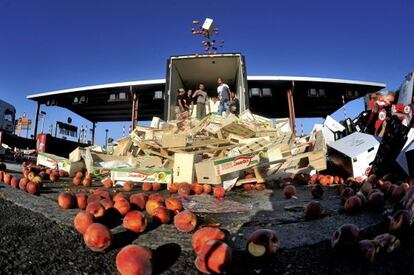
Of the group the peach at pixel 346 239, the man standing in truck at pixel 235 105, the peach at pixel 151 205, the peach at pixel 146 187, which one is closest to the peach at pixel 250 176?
the peach at pixel 146 187

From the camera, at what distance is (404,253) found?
1.78 metres

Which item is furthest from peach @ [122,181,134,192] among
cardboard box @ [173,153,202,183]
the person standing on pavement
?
the person standing on pavement

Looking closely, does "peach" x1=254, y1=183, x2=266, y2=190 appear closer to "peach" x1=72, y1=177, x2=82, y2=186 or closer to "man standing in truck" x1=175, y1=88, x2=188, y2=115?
"peach" x1=72, y1=177, x2=82, y2=186

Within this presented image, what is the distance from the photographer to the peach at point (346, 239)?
175 centimetres

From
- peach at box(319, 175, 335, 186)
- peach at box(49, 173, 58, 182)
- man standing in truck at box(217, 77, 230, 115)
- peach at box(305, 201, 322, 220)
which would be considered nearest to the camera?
peach at box(305, 201, 322, 220)

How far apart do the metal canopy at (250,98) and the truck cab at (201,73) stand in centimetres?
172

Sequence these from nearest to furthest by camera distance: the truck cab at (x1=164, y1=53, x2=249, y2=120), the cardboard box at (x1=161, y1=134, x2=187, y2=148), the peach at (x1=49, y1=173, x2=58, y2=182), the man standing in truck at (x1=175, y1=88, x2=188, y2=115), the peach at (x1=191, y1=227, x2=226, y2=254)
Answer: the peach at (x1=191, y1=227, x2=226, y2=254) → the cardboard box at (x1=161, y1=134, x2=187, y2=148) → the peach at (x1=49, y1=173, x2=58, y2=182) → the truck cab at (x1=164, y1=53, x2=249, y2=120) → the man standing in truck at (x1=175, y1=88, x2=188, y2=115)

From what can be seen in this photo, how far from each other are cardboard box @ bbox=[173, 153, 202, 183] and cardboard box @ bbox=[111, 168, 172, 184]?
14 cm

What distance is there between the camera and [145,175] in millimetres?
4676

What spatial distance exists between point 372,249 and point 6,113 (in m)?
22.6

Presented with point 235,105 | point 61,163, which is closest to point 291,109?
point 235,105

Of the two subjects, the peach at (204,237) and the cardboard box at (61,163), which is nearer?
the peach at (204,237)

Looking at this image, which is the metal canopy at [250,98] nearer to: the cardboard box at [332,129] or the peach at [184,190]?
the cardboard box at [332,129]

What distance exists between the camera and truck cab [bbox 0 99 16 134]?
19250 millimetres
